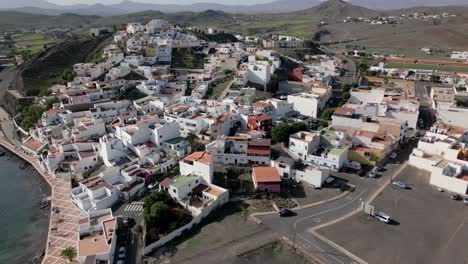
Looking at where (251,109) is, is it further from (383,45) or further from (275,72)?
(383,45)

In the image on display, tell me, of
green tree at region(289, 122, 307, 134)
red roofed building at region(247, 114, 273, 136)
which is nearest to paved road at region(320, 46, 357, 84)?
green tree at region(289, 122, 307, 134)

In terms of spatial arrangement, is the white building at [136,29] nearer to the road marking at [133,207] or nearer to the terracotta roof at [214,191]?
the road marking at [133,207]

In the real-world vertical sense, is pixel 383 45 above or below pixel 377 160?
above

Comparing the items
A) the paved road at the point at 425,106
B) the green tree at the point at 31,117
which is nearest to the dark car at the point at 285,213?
the paved road at the point at 425,106

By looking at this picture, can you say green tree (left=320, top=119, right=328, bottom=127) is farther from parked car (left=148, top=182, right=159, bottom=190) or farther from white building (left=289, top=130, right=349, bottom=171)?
parked car (left=148, top=182, right=159, bottom=190)

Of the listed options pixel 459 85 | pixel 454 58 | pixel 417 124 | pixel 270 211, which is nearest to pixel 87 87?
pixel 270 211

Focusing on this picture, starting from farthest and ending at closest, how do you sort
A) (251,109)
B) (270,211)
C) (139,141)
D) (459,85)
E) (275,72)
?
1. (275,72)
2. (459,85)
3. (251,109)
4. (139,141)
5. (270,211)
